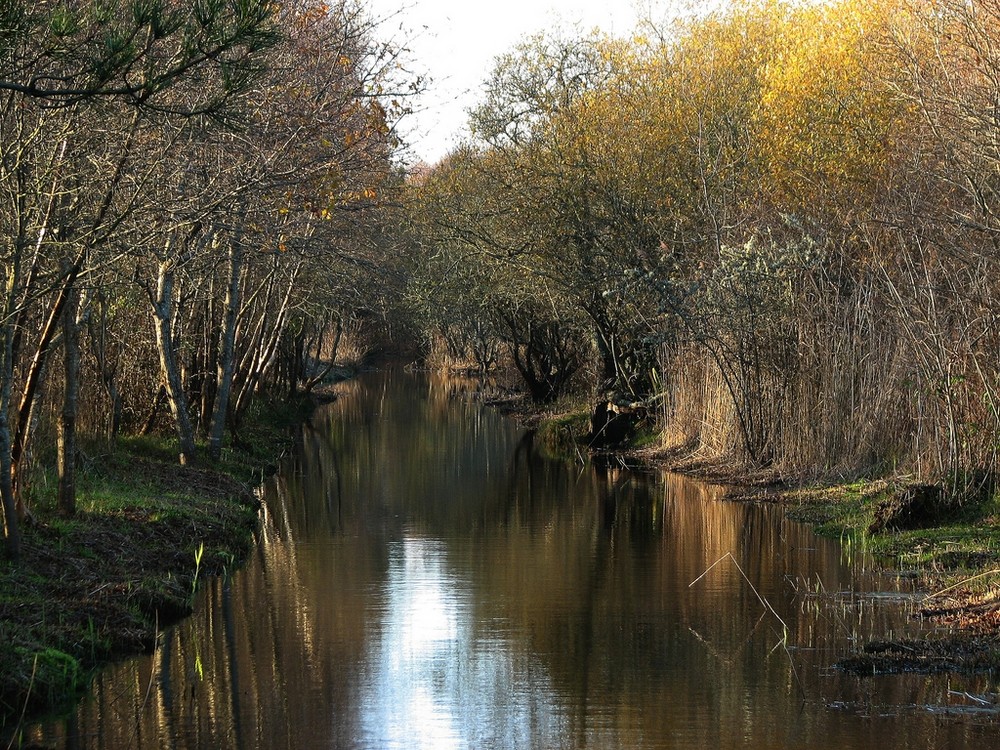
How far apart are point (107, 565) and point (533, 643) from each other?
3.84 m

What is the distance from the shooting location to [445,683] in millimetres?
9664

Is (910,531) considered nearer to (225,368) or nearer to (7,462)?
(7,462)

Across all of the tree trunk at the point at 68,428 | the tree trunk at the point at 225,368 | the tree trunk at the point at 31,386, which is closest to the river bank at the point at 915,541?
the tree trunk at the point at 31,386

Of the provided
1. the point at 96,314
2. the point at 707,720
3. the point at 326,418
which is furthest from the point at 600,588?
the point at 326,418

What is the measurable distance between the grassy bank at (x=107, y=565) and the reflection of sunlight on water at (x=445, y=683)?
1.99 metres

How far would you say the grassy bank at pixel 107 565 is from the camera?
8.94m

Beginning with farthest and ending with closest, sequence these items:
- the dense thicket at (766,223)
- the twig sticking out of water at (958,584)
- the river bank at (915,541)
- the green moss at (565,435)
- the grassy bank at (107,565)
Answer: the green moss at (565,435), the dense thicket at (766,223), the twig sticking out of water at (958,584), the river bank at (915,541), the grassy bank at (107,565)

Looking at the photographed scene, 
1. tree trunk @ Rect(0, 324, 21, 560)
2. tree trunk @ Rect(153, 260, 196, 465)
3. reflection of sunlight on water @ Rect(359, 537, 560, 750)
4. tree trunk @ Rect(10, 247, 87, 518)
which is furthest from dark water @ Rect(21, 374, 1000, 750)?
tree trunk @ Rect(10, 247, 87, 518)

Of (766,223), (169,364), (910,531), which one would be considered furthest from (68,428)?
(766,223)

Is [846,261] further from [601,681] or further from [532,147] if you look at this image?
[601,681]

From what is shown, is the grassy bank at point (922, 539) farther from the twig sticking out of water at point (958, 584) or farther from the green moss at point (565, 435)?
the green moss at point (565, 435)

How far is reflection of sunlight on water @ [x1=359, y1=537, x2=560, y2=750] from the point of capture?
8.45 metres

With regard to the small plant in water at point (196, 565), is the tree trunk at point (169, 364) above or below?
above

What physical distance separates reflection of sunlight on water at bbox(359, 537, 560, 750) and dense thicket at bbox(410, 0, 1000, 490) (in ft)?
19.6
